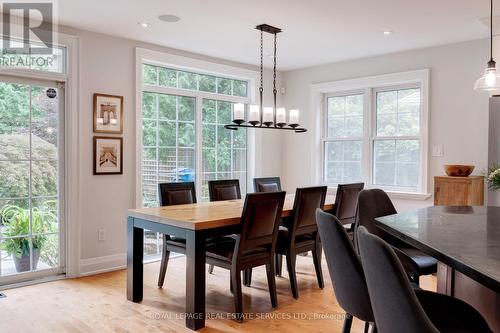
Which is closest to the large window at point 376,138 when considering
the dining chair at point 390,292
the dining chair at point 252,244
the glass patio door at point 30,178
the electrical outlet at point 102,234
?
the dining chair at point 252,244

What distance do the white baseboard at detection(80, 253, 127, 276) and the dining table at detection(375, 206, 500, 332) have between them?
3384 mm

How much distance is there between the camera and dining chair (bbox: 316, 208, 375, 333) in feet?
5.02

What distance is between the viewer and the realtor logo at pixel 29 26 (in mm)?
3627

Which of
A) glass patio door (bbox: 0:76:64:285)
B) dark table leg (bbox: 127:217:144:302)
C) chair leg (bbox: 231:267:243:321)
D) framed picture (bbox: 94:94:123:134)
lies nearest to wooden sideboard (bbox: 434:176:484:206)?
chair leg (bbox: 231:267:243:321)

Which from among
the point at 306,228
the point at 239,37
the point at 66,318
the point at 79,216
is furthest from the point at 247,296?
the point at 239,37

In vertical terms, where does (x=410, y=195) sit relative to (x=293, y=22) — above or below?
below

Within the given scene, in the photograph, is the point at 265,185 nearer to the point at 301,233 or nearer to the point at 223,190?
the point at 223,190

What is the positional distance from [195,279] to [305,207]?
48.9 inches

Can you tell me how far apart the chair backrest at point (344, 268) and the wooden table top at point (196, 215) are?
1.50 meters

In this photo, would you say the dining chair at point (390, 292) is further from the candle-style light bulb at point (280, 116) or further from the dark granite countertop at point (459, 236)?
the candle-style light bulb at point (280, 116)

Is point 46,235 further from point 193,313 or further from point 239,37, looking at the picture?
point 239,37

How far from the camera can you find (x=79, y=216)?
4.28 meters

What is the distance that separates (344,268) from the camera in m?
1.58

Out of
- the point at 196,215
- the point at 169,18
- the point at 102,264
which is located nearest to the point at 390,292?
the point at 196,215
